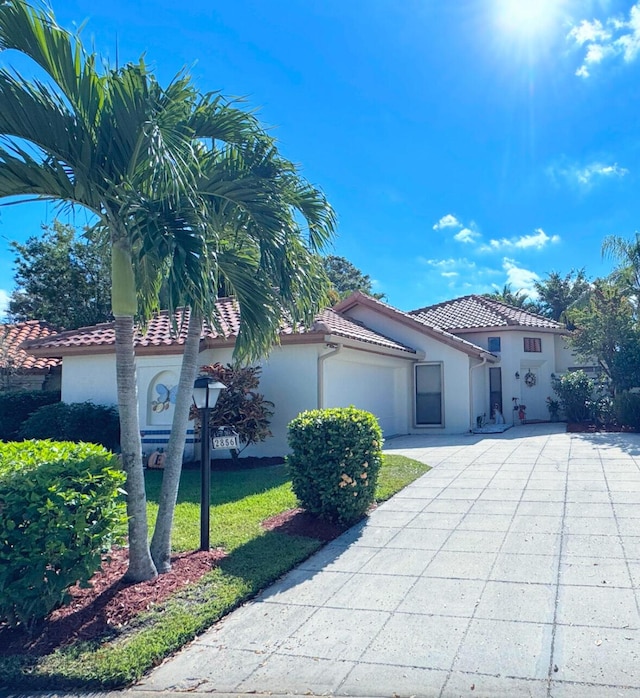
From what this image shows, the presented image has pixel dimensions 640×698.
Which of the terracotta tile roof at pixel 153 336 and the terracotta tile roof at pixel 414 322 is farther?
the terracotta tile roof at pixel 414 322

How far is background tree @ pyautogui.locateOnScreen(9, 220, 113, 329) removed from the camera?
21.4 meters

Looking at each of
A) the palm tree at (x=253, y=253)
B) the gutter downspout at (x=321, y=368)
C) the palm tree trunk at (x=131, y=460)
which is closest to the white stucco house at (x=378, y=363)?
the gutter downspout at (x=321, y=368)

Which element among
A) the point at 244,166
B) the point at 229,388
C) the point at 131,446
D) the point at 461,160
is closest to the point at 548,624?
the point at 131,446

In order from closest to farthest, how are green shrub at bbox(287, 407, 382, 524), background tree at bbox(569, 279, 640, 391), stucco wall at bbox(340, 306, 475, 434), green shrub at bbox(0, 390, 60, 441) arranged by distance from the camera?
green shrub at bbox(287, 407, 382, 524), green shrub at bbox(0, 390, 60, 441), background tree at bbox(569, 279, 640, 391), stucco wall at bbox(340, 306, 475, 434)

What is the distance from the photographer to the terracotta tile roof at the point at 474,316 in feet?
70.5

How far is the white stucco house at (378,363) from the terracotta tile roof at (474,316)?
0.15 ft

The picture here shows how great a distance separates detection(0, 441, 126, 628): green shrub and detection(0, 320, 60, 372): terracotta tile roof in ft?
45.3

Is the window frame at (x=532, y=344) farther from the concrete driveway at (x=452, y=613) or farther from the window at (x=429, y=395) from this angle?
A: the concrete driveway at (x=452, y=613)

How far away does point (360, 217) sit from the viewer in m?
14.6

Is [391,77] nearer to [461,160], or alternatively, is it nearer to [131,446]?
[461,160]

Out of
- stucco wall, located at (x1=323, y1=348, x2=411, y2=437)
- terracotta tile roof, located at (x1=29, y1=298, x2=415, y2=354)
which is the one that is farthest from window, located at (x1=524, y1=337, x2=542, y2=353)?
terracotta tile roof, located at (x1=29, y1=298, x2=415, y2=354)

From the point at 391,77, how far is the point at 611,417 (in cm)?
1390

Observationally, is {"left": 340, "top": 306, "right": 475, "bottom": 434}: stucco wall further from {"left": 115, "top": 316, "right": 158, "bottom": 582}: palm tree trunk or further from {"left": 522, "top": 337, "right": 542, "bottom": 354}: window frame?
{"left": 115, "top": 316, "right": 158, "bottom": 582}: palm tree trunk

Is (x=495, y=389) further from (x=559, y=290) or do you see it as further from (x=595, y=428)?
(x=559, y=290)
